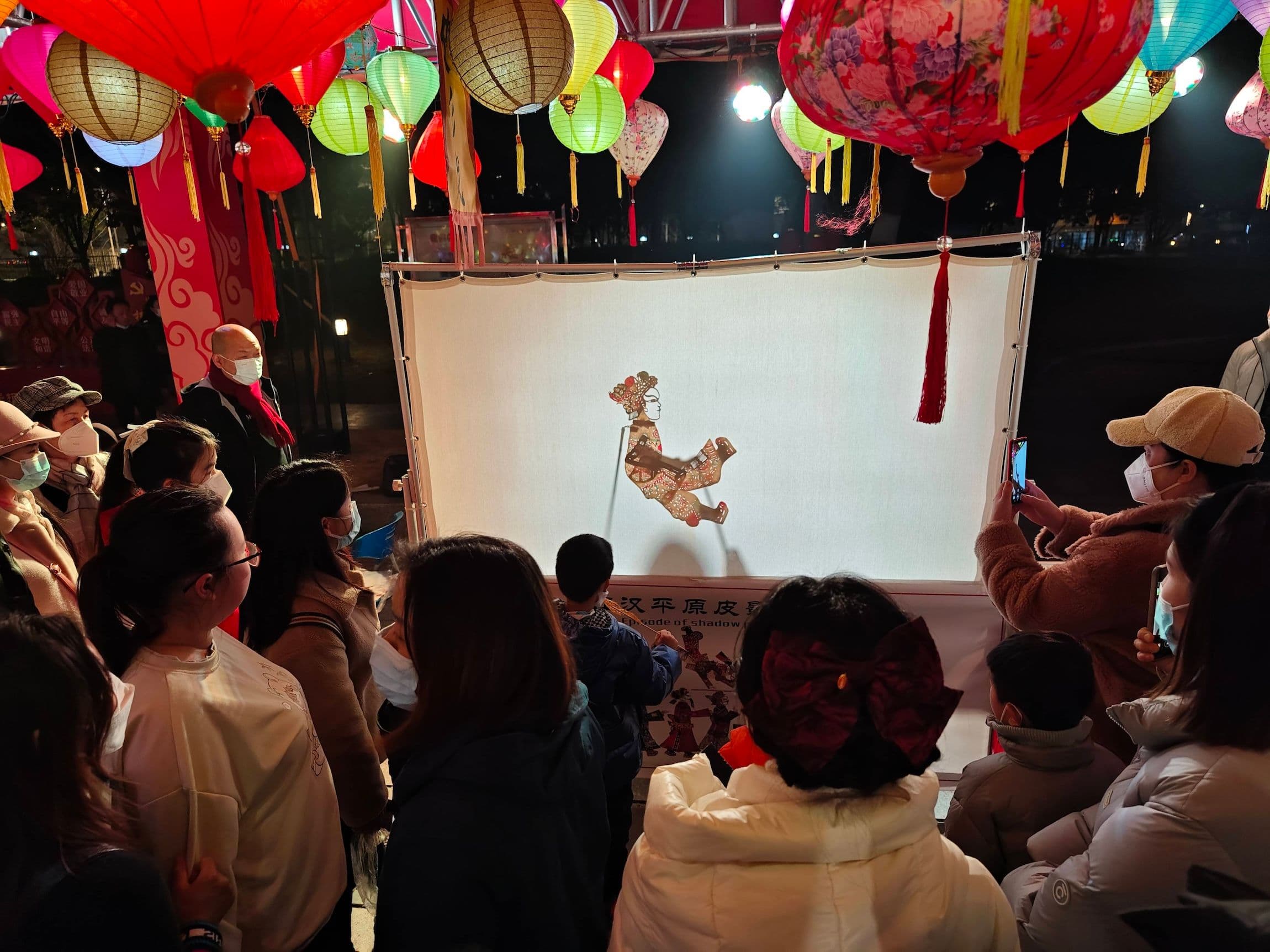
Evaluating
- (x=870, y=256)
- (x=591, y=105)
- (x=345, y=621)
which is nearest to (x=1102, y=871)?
(x=345, y=621)

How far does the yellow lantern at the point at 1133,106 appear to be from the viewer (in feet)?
9.23

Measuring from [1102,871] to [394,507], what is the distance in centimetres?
544

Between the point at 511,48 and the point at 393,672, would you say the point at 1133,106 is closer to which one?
the point at 511,48

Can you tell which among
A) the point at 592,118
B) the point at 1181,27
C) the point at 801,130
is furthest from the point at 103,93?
the point at 1181,27

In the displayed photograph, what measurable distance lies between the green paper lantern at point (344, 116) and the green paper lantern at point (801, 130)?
1912 millimetres

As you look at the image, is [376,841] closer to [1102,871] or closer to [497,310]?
[1102,871]

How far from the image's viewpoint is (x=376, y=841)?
1632 millimetres

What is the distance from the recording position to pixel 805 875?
84 centimetres

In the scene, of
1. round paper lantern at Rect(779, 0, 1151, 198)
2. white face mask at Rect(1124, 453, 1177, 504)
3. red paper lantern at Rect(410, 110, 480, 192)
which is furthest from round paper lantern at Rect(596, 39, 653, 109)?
white face mask at Rect(1124, 453, 1177, 504)

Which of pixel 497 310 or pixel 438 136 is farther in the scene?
pixel 438 136

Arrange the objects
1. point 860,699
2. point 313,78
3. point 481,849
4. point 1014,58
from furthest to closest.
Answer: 1. point 313,78
2. point 1014,58
3. point 481,849
4. point 860,699

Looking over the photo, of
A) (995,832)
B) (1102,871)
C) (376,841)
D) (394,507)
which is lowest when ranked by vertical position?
(394,507)

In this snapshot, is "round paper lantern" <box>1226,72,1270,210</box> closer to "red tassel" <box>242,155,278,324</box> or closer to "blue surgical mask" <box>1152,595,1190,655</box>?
"blue surgical mask" <box>1152,595,1190,655</box>

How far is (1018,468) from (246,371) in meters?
3.12
